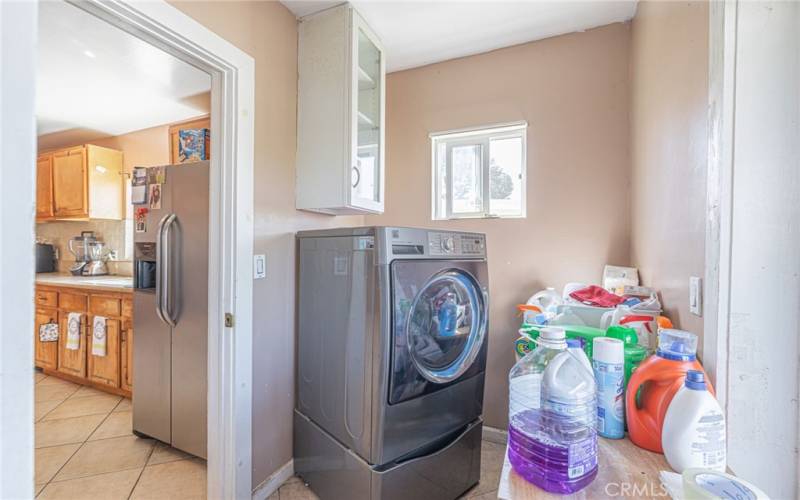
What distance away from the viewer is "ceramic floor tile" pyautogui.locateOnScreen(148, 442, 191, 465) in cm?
205

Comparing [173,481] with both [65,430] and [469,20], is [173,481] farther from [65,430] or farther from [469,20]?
[469,20]

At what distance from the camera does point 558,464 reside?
0.69 metres

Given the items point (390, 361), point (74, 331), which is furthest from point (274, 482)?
point (74, 331)

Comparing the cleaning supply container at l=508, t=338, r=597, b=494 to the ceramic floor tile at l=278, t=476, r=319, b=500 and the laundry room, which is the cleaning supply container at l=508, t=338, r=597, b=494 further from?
the ceramic floor tile at l=278, t=476, r=319, b=500

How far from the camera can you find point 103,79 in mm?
2490

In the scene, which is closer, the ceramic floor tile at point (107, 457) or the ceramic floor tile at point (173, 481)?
the ceramic floor tile at point (173, 481)

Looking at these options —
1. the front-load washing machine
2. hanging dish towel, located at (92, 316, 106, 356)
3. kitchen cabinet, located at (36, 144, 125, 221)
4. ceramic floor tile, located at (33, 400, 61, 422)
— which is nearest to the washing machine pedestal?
the front-load washing machine

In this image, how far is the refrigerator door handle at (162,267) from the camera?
199 cm

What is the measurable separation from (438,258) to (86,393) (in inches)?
131

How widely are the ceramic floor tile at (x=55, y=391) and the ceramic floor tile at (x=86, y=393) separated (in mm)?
38

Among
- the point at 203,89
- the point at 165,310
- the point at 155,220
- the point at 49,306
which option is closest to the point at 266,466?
the point at 165,310

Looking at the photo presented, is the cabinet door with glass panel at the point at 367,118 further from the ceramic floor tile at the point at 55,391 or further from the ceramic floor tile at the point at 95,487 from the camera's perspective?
the ceramic floor tile at the point at 55,391

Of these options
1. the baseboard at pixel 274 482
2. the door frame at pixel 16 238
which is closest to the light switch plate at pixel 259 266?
the baseboard at pixel 274 482
